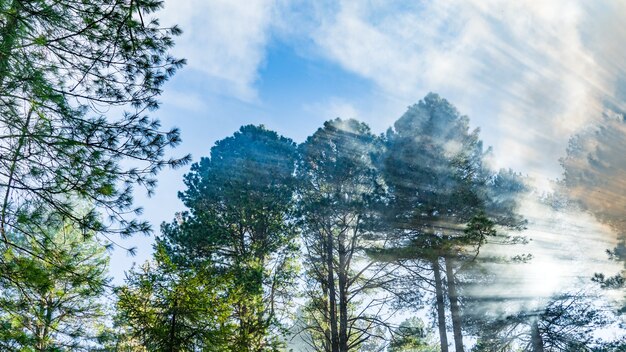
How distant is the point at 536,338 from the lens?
13.5 meters

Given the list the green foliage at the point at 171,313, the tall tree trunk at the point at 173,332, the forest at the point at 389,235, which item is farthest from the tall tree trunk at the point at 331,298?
the tall tree trunk at the point at 173,332

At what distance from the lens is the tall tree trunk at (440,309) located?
11.7 m

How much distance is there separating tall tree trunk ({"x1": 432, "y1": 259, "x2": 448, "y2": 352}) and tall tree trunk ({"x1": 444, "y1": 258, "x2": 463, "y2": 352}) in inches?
11.0

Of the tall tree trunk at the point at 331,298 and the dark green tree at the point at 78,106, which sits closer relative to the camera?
the dark green tree at the point at 78,106

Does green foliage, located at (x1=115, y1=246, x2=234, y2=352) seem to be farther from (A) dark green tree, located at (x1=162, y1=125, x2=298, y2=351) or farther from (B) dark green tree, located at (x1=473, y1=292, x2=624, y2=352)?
(B) dark green tree, located at (x1=473, y1=292, x2=624, y2=352)

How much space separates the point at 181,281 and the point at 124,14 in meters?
4.81

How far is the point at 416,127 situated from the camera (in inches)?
547

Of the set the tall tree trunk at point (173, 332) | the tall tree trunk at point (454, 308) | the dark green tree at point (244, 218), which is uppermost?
the dark green tree at point (244, 218)

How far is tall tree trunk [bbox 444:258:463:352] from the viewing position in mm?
11500

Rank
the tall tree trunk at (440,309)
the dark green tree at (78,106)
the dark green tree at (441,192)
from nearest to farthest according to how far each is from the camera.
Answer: the dark green tree at (78,106), the tall tree trunk at (440,309), the dark green tree at (441,192)

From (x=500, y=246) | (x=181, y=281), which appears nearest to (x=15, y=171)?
(x=181, y=281)

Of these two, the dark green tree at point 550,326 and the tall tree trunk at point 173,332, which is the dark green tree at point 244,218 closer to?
the tall tree trunk at point 173,332

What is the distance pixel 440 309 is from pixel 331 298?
3.57 metres

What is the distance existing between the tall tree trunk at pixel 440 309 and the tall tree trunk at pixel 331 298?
331 centimetres
